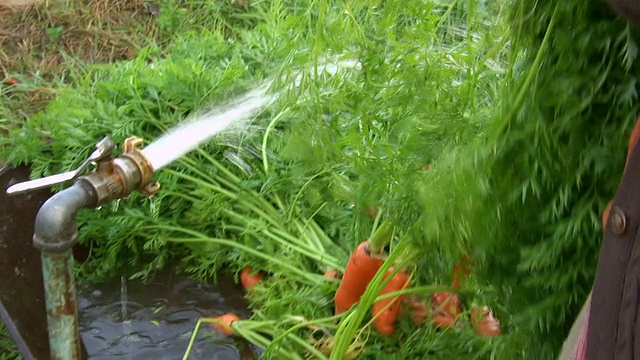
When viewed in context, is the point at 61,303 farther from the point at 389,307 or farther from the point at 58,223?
the point at 389,307

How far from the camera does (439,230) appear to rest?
1.15m

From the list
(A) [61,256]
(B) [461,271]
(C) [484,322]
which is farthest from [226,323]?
(B) [461,271]

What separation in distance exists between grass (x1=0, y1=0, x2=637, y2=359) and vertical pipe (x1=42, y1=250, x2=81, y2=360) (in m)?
0.48

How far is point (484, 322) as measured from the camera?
5.15ft

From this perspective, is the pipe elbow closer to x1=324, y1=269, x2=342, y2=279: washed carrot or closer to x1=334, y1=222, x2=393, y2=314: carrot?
x1=334, y1=222, x2=393, y2=314: carrot

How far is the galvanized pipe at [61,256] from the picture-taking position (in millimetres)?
1455

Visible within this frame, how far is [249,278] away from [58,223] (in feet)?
2.73

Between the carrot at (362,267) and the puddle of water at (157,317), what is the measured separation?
34 cm

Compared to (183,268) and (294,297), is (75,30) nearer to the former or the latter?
(183,268)

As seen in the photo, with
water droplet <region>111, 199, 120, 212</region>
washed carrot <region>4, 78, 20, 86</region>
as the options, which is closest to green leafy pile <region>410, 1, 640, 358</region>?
water droplet <region>111, 199, 120, 212</region>

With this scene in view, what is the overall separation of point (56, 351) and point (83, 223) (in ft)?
2.54

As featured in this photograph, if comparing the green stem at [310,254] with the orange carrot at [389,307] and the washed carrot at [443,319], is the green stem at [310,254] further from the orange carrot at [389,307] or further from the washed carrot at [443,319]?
the washed carrot at [443,319]

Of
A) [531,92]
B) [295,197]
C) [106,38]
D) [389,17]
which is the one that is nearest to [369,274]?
[295,197]

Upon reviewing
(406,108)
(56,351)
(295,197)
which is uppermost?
(406,108)
